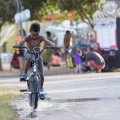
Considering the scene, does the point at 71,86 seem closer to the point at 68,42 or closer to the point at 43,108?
the point at 43,108

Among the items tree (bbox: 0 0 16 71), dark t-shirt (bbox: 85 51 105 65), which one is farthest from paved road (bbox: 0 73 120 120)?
tree (bbox: 0 0 16 71)

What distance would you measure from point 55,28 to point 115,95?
24257 millimetres

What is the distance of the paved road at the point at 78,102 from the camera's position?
25.4 ft

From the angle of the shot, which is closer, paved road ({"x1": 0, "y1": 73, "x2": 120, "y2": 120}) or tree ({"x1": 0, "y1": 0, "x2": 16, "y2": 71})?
paved road ({"x1": 0, "y1": 73, "x2": 120, "y2": 120})

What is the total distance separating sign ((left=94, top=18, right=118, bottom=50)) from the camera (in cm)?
1702

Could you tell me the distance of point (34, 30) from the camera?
8.63 m

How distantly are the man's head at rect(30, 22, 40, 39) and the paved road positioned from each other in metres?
1.47

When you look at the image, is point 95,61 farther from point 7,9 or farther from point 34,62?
point 34,62

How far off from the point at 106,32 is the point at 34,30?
8.82m

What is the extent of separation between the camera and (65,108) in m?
8.55

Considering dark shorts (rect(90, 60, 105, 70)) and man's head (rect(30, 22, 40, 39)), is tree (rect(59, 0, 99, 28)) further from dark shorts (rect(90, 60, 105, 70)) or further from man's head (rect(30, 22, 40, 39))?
man's head (rect(30, 22, 40, 39))

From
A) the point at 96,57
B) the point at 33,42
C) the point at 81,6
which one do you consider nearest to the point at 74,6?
the point at 81,6

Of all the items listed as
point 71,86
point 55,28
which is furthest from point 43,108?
point 55,28

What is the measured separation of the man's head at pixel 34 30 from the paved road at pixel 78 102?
1.47 metres
